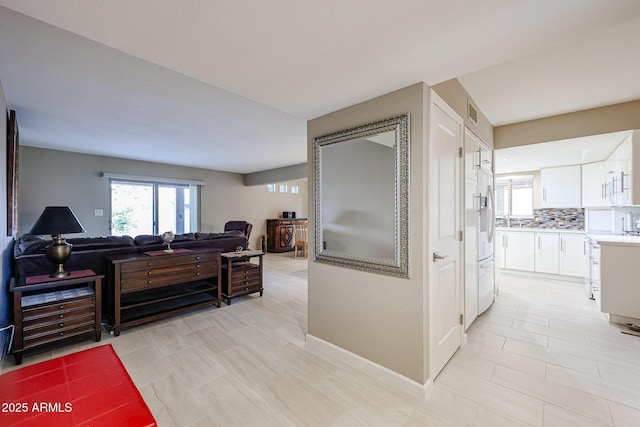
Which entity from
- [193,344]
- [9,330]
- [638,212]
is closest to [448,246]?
[193,344]

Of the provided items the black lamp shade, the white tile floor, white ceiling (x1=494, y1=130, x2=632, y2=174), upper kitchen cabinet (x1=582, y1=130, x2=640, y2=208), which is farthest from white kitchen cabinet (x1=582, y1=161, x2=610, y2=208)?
the black lamp shade

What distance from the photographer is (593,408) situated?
5.47 feet

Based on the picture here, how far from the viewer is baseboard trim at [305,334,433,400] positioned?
1.79 m

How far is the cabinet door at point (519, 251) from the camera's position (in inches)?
195

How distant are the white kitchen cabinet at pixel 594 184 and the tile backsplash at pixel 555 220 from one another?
0.45 m

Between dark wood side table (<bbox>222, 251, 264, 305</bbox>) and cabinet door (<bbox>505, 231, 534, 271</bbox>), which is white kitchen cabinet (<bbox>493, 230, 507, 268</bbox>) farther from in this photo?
dark wood side table (<bbox>222, 251, 264, 305</bbox>)

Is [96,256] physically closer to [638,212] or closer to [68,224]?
[68,224]

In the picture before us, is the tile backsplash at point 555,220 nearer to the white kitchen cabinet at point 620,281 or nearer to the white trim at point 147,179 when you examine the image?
the white kitchen cabinet at point 620,281

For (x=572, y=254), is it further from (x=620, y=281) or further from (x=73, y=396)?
(x=73, y=396)

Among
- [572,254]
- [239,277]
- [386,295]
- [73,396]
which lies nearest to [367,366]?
[386,295]

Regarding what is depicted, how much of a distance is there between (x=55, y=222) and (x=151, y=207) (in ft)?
12.7

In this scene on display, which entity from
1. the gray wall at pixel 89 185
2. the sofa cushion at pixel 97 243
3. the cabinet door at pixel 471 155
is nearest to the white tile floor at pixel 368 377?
the sofa cushion at pixel 97 243

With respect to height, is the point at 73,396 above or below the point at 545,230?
below

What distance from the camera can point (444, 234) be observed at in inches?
80.8
